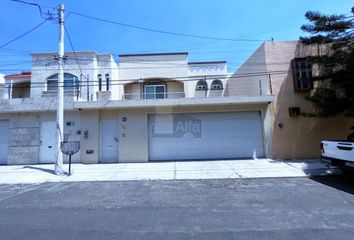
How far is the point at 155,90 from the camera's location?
66.7 feet

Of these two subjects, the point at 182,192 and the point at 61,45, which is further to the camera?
the point at 61,45

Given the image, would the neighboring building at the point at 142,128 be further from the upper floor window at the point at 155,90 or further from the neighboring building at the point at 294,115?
the upper floor window at the point at 155,90

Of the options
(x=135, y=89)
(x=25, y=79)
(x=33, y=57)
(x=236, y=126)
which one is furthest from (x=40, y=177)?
(x=25, y=79)

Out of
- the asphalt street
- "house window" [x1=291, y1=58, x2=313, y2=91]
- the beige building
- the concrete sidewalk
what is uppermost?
"house window" [x1=291, y1=58, x2=313, y2=91]

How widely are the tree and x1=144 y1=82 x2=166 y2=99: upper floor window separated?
10572mm

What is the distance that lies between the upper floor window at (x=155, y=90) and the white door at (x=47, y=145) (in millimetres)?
7647

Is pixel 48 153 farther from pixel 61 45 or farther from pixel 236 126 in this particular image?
pixel 236 126

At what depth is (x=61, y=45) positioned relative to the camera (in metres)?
11.5

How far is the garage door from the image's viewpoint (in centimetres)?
1390

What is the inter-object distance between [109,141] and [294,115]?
958 cm

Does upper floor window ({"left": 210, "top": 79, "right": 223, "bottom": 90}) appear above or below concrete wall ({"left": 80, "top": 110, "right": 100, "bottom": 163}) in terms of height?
above

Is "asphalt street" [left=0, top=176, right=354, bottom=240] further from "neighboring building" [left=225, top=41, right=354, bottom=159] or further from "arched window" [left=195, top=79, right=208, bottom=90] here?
"arched window" [left=195, top=79, right=208, bottom=90]

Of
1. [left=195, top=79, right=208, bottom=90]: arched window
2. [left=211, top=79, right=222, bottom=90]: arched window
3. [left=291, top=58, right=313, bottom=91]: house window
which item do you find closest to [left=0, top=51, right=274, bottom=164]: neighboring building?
[left=291, top=58, right=313, bottom=91]: house window

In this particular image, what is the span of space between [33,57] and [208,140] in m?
14.7
